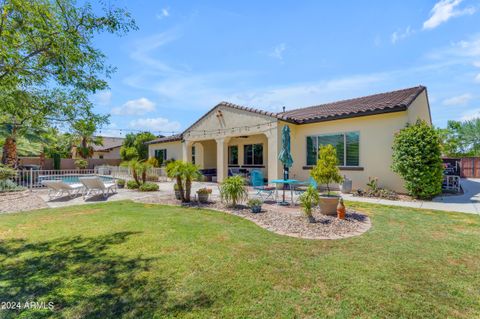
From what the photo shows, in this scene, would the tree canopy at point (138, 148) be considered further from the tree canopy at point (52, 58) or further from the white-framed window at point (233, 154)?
the tree canopy at point (52, 58)

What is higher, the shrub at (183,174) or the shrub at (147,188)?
the shrub at (183,174)

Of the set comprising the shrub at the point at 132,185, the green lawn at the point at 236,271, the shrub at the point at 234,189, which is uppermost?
the shrub at the point at 234,189

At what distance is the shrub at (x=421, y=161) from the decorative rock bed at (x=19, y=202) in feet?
51.6

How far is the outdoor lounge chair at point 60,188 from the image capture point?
458 inches

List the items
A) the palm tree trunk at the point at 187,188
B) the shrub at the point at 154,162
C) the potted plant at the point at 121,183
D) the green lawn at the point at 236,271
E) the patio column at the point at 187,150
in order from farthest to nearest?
the shrub at the point at 154,162 < the patio column at the point at 187,150 < the potted plant at the point at 121,183 < the palm tree trunk at the point at 187,188 < the green lawn at the point at 236,271

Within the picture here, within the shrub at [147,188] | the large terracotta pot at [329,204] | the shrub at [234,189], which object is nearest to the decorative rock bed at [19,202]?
the shrub at [147,188]

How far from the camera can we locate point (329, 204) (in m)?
7.58

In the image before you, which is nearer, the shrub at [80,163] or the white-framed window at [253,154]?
the white-framed window at [253,154]

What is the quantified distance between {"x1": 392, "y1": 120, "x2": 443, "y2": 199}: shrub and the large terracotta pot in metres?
5.17

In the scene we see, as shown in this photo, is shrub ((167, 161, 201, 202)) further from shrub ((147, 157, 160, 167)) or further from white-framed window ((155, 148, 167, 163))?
white-framed window ((155, 148, 167, 163))

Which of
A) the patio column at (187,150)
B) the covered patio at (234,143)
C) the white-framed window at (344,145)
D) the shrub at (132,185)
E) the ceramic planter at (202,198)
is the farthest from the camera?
the patio column at (187,150)

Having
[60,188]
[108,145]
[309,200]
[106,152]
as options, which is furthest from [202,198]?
[108,145]

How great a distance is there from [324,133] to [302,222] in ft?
28.0

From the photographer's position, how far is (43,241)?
5.64 meters
